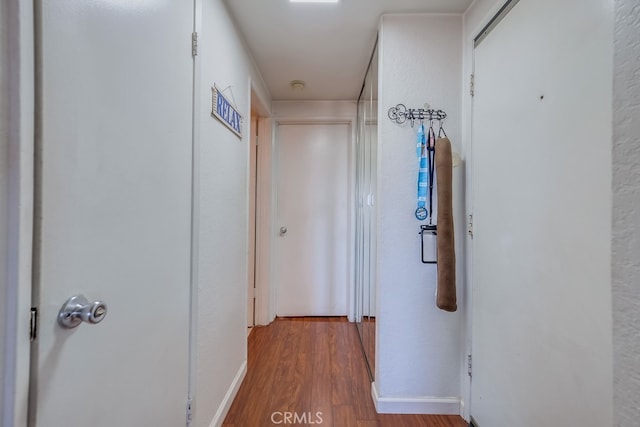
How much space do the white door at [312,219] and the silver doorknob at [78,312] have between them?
216 cm

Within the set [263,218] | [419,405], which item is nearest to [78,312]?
[419,405]

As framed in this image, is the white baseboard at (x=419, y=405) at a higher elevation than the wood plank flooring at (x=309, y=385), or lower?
higher

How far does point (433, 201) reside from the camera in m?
1.48

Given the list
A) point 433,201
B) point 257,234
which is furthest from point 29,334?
point 257,234

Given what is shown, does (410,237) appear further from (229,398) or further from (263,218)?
(263,218)

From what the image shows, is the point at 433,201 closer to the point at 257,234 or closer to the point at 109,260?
the point at 109,260

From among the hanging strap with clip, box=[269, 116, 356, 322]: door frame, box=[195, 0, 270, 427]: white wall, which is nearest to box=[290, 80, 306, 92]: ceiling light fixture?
box=[269, 116, 356, 322]: door frame

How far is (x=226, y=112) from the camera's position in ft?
4.72

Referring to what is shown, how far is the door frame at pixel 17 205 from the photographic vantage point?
471 millimetres

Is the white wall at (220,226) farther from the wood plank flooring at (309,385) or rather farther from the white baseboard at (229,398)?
the wood plank flooring at (309,385)

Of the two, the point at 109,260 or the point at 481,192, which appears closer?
the point at 109,260

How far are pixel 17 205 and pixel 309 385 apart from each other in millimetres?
1748

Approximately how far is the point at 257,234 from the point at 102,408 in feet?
6.48

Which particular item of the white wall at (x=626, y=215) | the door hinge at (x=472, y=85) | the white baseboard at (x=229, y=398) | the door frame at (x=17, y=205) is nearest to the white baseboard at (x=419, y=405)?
the white baseboard at (x=229, y=398)
